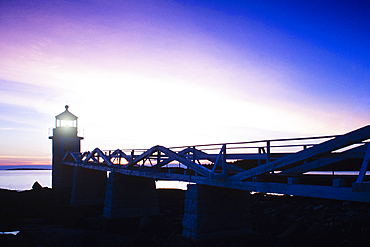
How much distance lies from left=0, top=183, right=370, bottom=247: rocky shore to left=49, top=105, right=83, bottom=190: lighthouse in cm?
529

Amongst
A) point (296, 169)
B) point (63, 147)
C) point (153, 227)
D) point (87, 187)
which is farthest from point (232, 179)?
point (63, 147)

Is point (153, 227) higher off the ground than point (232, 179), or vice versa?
point (232, 179)

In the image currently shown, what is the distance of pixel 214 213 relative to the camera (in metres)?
10.2

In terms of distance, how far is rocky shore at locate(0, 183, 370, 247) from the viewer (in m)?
12.5

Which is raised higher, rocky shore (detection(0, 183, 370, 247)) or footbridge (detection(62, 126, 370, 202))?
footbridge (detection(62, 126, 370, 202))

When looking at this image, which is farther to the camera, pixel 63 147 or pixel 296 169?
pixel 63 147

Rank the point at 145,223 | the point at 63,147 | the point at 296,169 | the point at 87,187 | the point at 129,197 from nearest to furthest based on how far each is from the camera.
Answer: the point at 296,169 < the point at 145,223 < the point at 129,197 < the point at 87,187 < the point at 63,147

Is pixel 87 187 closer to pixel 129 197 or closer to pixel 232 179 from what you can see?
pixel 129 197

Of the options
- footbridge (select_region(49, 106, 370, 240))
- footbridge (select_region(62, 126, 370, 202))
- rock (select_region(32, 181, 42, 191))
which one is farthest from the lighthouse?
footbridge (select_region(62, 126, 370, 202))

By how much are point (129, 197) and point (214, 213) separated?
7.86m

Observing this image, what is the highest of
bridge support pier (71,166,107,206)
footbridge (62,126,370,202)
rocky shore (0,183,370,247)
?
footbridge (62,126,370,202)

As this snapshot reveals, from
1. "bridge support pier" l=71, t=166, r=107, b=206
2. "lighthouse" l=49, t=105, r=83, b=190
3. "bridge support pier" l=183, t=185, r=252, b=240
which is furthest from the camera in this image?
"lighthouse" l=49, t=105, r=83, b=190

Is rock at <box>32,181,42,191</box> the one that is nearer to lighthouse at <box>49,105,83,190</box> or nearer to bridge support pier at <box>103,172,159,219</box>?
lighthouse at <box>49,105,83,190</box>

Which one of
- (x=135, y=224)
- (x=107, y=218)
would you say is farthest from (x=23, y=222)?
(x=135, y=224)
